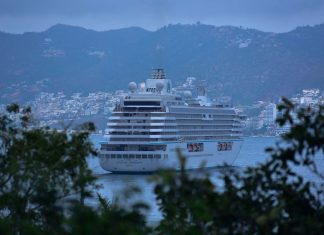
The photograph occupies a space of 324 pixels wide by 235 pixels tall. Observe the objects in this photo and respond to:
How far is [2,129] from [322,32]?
600 ft

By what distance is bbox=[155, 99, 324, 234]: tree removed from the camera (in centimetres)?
878

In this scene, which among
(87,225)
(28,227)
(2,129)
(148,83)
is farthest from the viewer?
(148,83)

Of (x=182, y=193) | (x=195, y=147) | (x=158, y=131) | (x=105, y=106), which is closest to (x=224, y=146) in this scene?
(x=195, y=147)

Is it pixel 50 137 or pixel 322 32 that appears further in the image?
pixel 322 32

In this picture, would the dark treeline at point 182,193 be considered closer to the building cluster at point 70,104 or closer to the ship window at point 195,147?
the ship window at point 195,147

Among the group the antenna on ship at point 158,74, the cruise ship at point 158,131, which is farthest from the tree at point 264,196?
the antenna on ship at point 158,74

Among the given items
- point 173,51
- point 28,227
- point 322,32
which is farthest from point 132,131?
point 322,32

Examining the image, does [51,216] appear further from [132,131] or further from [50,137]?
[132,131]

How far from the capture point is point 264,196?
9852 millimetres

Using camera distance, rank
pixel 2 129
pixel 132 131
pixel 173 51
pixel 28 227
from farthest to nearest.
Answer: pixel 173 51 → pixel 132 131 → pixel 2 129 → pixel 28 227

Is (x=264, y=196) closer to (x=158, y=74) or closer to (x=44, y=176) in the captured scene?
(x=44, y=176)

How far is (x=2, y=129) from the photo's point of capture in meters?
14.8

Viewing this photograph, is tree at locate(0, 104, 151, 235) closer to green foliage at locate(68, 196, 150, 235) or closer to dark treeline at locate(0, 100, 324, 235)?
dark treeline at locate(0, 100, 324, 235)

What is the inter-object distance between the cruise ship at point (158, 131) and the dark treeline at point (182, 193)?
36.5 m
